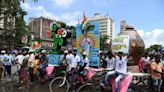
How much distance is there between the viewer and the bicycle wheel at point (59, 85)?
1133 cm

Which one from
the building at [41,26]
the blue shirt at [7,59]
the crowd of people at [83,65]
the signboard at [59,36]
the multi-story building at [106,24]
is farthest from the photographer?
the building at [41,26]

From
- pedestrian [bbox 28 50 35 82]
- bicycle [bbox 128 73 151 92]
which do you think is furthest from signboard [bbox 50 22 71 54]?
bicycle [bbox 128 73 151 92]

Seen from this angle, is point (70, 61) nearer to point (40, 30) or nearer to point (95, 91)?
point (95, 91)

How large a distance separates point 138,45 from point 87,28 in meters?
10.2

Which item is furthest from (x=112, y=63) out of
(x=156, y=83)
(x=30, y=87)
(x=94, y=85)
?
(x=30, y=87)

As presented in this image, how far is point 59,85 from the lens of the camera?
11.4 metres

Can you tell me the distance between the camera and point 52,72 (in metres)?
13.5

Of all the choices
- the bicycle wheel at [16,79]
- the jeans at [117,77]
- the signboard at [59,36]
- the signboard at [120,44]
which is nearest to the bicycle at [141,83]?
the jeans at [117,77]

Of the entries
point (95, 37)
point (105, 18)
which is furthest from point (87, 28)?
point (105, 18)

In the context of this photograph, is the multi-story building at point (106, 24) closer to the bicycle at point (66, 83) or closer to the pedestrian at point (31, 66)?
the pedestrian at point (31, 66)

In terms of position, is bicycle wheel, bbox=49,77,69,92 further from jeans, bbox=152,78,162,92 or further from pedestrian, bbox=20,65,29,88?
jeans, bbox=152,78,162,92

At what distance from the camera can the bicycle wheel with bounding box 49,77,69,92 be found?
11331 mm

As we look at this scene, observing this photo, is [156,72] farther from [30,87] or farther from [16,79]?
[16,79]

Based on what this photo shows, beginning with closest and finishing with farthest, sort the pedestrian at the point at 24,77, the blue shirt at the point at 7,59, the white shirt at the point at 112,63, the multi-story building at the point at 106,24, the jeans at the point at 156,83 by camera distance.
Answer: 1. the white shirt at the point at 112,63
2. the jeans at the point at 156,83
3. the pedestrian at the point at 24,77
4. the blue shirt at the point at 7,59
5. the multi-story building at the point at 106,24
